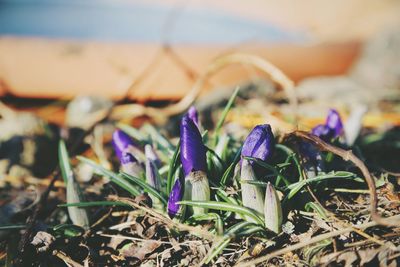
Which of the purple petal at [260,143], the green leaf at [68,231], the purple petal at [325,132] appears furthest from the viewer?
the purple petal at [325,132]

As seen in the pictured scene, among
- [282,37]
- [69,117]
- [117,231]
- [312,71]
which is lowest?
[117,231]

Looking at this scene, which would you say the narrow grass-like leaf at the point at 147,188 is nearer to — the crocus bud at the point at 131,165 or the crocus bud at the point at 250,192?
the crocus bud at the point at 131,165

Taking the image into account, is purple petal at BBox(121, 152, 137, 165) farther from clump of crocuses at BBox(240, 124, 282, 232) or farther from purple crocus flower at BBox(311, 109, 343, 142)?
purple crocus flower at BBox(311, 109, 343, 142)

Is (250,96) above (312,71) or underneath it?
underneath

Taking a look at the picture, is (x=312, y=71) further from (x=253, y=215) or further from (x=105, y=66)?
(x=253, y=215)

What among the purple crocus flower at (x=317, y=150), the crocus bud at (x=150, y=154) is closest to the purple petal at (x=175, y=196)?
the crocus bud at (x=150, y=154)

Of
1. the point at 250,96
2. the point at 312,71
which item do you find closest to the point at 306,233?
the point at 250,96
